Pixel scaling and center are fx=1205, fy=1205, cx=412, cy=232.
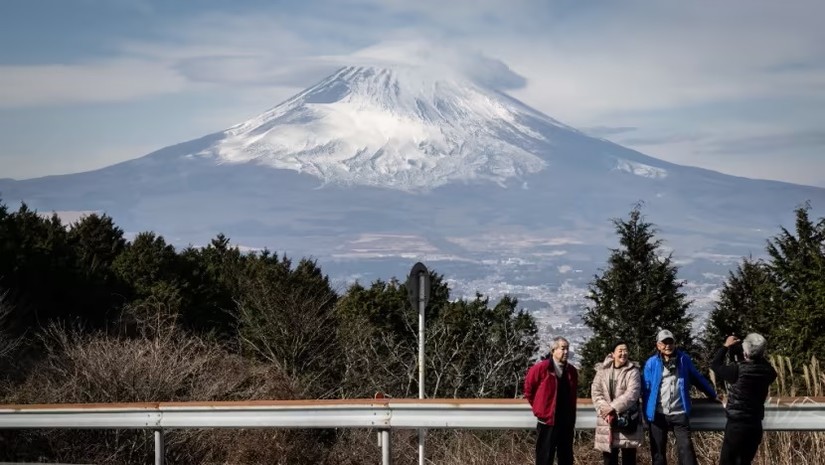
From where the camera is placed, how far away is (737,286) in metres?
76.3

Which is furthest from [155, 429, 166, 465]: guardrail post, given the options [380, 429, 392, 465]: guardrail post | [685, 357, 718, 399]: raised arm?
[685, 357, 718, 399]: raised arm

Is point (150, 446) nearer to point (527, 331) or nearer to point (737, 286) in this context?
point (527, 331)

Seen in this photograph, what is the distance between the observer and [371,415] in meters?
10.2

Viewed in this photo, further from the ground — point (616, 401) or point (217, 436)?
point (616, 401)

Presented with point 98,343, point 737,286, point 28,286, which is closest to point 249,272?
point 28,286

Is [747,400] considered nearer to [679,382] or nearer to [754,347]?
[754,347]

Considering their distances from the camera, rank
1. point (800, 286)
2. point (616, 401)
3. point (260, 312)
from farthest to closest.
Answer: point (800, 286)
point (260, 312)
point (616, 401)

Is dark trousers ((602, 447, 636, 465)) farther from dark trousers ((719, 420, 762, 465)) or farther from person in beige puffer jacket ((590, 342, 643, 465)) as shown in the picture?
dark trousers ((719, 420, 762, 465))

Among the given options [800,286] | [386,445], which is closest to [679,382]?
[386,445]

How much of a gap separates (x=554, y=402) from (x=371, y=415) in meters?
1.55

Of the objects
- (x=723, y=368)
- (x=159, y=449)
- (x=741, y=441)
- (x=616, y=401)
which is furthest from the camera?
(x=159, y=449)

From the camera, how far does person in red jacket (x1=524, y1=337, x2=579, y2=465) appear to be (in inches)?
399

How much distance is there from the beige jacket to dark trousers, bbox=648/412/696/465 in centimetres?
14


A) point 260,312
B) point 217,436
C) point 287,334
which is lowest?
point 217,436
